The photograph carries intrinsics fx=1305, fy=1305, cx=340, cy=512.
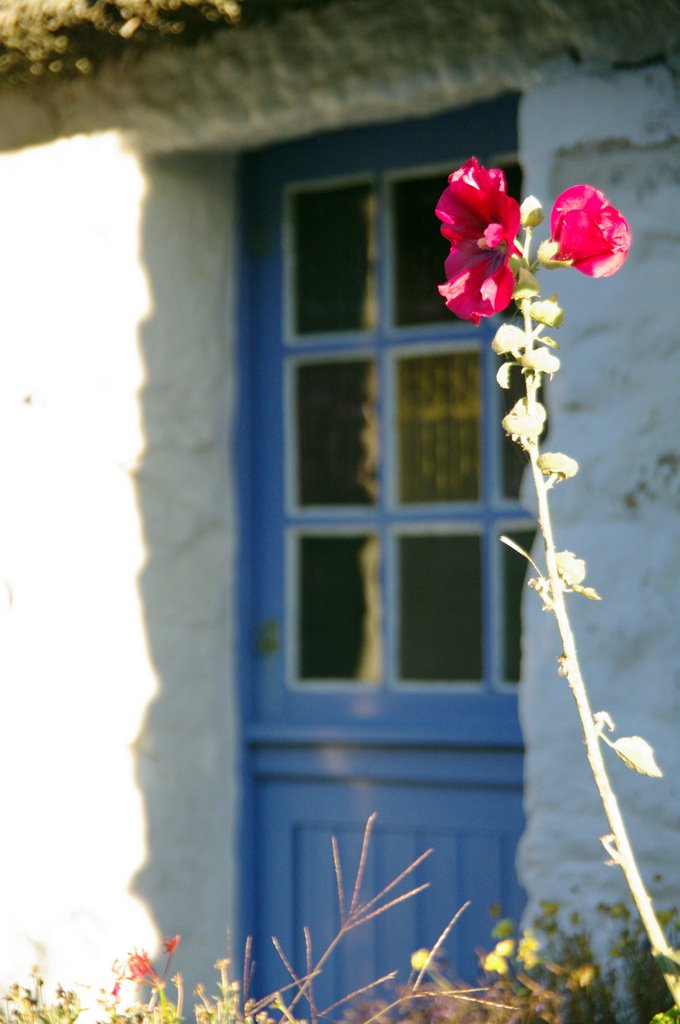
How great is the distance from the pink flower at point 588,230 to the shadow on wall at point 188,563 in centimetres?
144

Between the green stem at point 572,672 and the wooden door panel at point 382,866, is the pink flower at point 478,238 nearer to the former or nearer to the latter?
the green stem at point 572,672

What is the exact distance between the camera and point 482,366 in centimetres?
281

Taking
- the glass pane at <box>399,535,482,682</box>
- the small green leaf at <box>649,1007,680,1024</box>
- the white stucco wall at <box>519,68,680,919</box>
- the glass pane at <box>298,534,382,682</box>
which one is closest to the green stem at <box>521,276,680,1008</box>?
the small green leaf at <box>649,1007,680,1024</box>

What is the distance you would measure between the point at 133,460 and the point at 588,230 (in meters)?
1.47

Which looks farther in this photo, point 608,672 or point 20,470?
point 20,470

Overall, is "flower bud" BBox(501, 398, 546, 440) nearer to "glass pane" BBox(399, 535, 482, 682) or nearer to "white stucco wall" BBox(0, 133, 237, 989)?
"glass pane" BBox(399, 535, 482, 682)

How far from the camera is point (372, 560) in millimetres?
2953

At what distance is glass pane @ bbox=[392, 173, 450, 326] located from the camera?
2.89 m

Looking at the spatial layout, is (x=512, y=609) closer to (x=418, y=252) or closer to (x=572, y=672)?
(x=418, y=252)

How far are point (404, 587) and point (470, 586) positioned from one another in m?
0.16

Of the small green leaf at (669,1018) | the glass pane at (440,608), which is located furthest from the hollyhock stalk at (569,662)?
the glass pane at (440,608)

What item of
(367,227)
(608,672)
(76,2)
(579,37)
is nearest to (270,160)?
(367,227)

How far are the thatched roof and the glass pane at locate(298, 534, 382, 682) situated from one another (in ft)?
3.69

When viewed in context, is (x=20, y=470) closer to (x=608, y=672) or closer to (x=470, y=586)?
(x=470, y=586)
